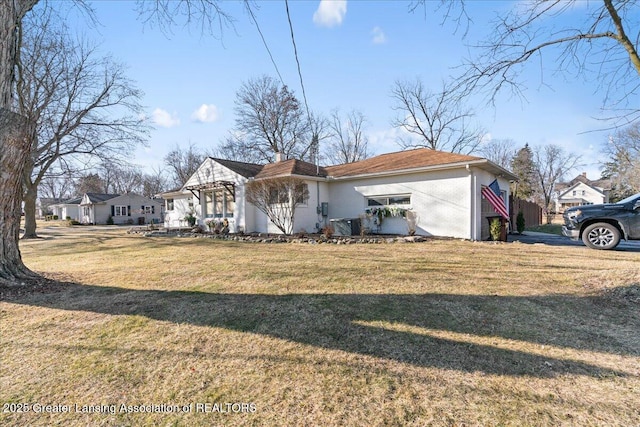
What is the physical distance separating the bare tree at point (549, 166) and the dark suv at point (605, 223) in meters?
40.3

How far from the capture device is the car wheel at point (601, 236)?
27.2ft

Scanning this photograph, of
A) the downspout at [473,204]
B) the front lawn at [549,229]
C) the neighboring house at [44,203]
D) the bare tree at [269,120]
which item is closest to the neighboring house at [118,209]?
the bare tree at [269,120]

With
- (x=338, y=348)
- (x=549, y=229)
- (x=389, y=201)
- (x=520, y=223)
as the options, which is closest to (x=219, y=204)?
(x=389, y=201)

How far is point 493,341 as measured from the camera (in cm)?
309

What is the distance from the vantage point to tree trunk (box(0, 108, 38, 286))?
4.92 metres

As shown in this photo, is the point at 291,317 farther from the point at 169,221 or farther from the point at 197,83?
the point at 169,221

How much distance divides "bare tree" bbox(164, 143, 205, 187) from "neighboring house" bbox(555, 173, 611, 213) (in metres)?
54.6

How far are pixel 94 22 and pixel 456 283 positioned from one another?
9261 mm

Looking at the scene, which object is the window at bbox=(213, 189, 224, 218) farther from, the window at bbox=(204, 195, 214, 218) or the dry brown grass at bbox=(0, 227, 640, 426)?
the dry brown grass at bbox=(0, 227, 640, 426)

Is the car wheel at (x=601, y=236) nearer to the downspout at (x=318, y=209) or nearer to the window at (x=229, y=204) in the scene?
the downspout at (x=318, y=209)

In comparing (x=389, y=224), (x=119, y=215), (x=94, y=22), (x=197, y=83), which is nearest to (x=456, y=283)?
(x=197, y=83)

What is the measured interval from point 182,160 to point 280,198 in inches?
1429

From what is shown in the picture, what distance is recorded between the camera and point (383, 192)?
531 inches

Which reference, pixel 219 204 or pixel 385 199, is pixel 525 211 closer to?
pixel 385 199
